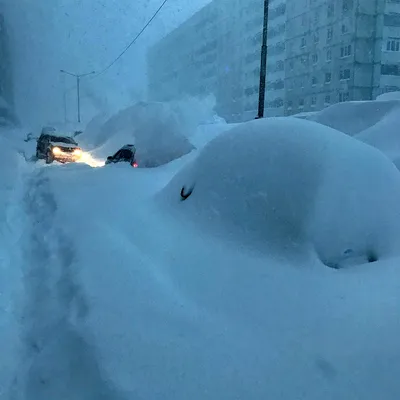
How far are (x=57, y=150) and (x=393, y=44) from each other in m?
43.3

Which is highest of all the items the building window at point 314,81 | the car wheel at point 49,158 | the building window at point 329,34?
the building window at point 329,34

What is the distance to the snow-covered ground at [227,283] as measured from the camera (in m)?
3.42

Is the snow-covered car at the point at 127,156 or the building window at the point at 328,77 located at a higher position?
the building window at the point at 328,77

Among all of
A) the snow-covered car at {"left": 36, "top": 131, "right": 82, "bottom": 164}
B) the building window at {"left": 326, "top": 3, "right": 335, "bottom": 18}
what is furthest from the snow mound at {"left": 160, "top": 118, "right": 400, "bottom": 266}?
the building window at {"left": 326, "top": 3, "right": 335, "bottom": 18}

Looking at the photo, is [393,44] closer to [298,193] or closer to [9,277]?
[298,193]

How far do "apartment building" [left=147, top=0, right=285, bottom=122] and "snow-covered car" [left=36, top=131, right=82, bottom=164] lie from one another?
4562 cm

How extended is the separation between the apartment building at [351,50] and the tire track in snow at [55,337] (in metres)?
49.3

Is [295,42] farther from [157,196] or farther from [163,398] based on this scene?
[163,398]

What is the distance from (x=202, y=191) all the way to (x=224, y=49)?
7981 cm

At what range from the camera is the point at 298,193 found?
5.97 meters

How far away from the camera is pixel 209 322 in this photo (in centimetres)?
425

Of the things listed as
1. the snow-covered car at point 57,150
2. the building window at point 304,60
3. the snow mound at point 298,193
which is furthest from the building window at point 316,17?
the snow mound at point 298,193

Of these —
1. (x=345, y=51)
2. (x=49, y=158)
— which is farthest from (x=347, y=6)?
(x=49, y=158)

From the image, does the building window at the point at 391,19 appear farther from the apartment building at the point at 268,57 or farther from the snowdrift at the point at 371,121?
the snowdrift at the point at 371,121
